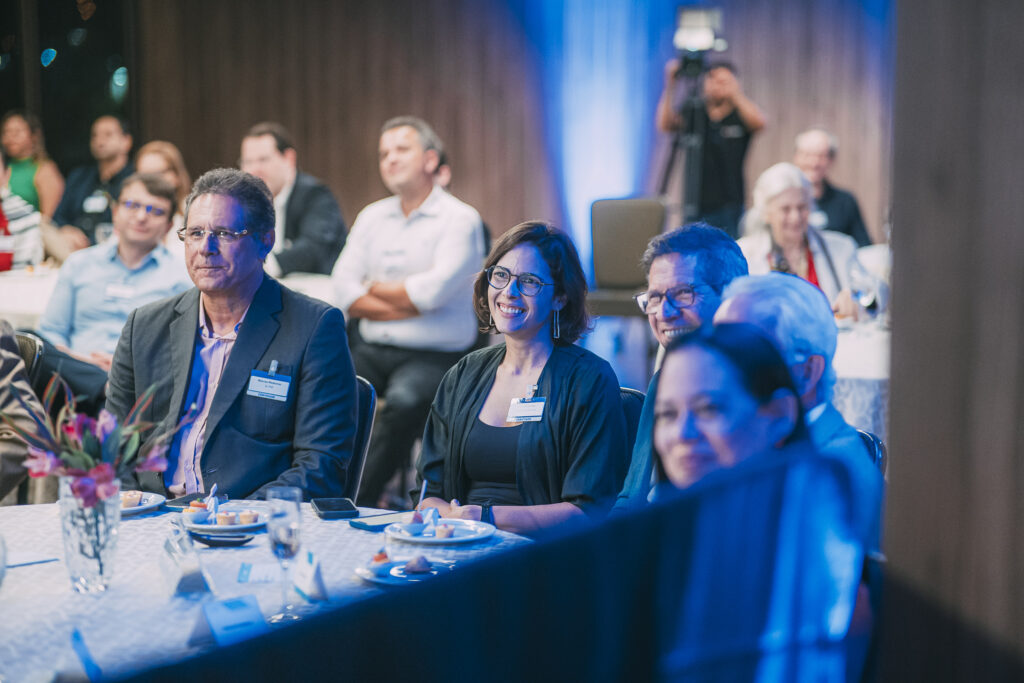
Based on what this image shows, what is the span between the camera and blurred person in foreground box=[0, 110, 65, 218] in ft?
23.5

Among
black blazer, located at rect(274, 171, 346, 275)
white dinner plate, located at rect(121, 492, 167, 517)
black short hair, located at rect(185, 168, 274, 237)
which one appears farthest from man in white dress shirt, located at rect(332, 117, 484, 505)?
white dinner plate, located at rect(121, 492, 167, 517)

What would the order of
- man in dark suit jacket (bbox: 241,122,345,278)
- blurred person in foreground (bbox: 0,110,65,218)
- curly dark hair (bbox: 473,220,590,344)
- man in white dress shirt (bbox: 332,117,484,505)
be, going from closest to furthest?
curly dark hair (bbox: 473,220,590,344) → man in white dress shirt (bbox: 332,117,484,505) → man in dark suit jacket (bbox: 241,122,345,278) → blurred person in foreground (bbox: 0,110,65,218)

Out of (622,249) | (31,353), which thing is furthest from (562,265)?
(622,249)

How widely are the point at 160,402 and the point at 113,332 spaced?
183 cm

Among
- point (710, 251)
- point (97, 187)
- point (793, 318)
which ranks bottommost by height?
point (793, 318)

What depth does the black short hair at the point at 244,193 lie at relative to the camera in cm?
270

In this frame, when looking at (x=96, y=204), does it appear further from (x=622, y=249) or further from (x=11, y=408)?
(x=11, y=408)

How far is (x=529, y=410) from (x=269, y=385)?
2.10ft

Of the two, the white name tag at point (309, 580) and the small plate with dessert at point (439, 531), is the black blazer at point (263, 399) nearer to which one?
the small plate with dessert at point (439, 531)

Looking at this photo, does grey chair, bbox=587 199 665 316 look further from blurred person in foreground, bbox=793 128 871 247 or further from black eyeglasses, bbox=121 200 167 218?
black eyeglasses, bbox=121 200 167 218

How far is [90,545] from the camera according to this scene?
5.51 ft

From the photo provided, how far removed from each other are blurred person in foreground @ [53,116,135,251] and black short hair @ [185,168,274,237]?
13.8 ft

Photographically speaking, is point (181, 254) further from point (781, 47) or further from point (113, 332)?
point (781, 47)

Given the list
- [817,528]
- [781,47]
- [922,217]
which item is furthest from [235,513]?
[781,47]
